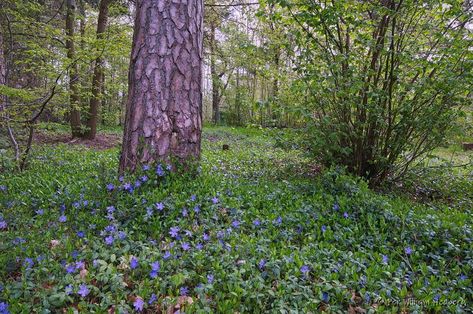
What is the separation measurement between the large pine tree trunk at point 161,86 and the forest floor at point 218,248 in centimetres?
26

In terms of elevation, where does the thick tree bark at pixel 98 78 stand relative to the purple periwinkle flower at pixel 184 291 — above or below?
above

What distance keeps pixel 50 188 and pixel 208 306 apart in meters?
2.41

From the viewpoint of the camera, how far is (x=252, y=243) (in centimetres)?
238

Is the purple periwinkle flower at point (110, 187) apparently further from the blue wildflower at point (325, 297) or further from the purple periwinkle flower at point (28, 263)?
the blue wildflower at point (325, 297)

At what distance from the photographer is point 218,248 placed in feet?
7.32

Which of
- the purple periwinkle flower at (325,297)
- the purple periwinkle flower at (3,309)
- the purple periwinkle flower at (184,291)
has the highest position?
the purple periwinkle flower at (3,309)

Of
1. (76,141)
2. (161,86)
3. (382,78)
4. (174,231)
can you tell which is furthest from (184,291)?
(76,141)

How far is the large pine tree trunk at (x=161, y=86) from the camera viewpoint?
3314mm

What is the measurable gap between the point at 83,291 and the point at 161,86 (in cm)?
216

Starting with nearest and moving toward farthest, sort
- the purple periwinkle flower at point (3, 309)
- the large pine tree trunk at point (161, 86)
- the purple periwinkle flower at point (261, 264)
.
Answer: the purple periwinkle flower at point (3, 309) < the purple periwinkle flower at point (261, 264) < the large pine tree trunk at point (161, 86)

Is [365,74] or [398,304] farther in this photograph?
[365,74]

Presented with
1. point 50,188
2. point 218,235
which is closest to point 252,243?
point 218,235

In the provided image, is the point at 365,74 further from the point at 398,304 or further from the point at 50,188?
the point at 50,188

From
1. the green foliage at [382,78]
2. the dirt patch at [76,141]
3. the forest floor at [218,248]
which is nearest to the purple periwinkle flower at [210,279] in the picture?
the forest floor at [218,248]
